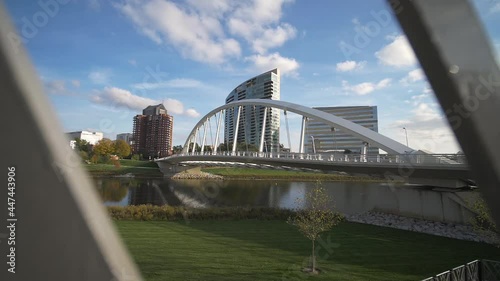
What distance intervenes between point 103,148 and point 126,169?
693 centimetres

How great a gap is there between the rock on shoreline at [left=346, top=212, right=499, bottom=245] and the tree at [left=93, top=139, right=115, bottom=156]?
48.5 metres

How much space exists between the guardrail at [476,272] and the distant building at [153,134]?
7864cm

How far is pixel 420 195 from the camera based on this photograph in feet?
64.5

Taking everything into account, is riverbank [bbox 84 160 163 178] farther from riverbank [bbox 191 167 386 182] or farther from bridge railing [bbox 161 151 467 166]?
bridge railing [bbox 161 151 467 166]

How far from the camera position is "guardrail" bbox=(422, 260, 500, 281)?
7.63m

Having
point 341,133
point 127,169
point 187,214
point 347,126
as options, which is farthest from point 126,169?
point 347,126

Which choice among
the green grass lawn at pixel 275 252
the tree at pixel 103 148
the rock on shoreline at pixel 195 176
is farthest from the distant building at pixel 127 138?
the green grass lawn at pixel 275 252

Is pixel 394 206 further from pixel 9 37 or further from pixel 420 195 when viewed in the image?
pixel 9 37

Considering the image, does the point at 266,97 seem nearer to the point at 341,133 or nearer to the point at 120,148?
the point at 341,133

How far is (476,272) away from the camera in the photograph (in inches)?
321

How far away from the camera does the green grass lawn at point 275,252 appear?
8.64 metres

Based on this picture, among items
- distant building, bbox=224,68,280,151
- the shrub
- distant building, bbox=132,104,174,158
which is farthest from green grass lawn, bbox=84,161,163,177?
the shrub

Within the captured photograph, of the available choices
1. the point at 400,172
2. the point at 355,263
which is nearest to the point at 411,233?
the point at 400,172

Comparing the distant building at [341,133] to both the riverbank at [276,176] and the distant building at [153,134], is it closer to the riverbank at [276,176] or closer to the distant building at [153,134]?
the riverbank at [276,176]
